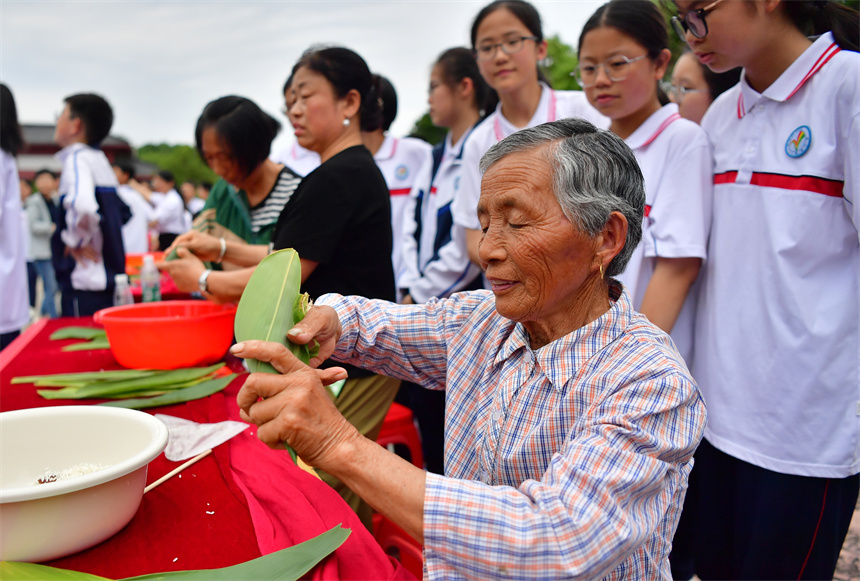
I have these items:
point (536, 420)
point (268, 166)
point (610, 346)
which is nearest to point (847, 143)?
point (610, 346)

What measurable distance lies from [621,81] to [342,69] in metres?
1.13

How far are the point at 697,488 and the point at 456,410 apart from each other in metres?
1.30

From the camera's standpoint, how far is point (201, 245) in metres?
2.46

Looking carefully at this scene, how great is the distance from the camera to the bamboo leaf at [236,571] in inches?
40.8

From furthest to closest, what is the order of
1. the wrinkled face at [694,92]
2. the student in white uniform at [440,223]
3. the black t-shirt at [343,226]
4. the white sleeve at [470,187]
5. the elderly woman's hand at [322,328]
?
the student in white uniform at [440,223]
the wrinkled face at [694,92]
the white sleeve at [470,187]
the black t-shirt at [343,226]
the elderly woman's hand at [322,328]

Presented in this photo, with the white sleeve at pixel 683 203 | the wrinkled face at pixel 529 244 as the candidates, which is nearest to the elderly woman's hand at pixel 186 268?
the wrinkled face at pixel 529 244

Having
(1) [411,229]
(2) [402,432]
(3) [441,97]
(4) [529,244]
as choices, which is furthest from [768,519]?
(3) [441,97]

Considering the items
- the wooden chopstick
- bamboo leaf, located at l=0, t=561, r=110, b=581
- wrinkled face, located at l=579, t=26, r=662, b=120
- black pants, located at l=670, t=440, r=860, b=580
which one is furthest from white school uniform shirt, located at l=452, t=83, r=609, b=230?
bamboo leaf, located at l=0, t=561, r=110, b=581

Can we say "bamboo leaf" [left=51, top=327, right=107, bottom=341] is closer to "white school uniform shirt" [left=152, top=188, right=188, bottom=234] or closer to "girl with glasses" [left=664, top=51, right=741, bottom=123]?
"girl with glasses" [left=664, top=51, right=741, bottom=123]

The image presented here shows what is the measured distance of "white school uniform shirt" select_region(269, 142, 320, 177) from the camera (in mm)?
4871

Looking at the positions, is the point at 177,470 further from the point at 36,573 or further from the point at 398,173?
the point at 398,173

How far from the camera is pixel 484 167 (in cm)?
138

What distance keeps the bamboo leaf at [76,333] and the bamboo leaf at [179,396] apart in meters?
1.05

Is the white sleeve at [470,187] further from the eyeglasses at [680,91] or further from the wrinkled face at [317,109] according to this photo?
the eyeglasses at [680,91]
